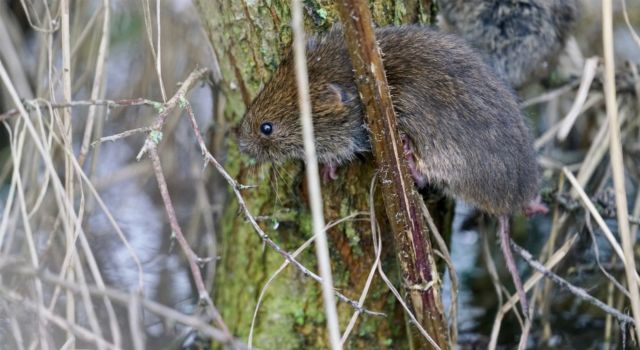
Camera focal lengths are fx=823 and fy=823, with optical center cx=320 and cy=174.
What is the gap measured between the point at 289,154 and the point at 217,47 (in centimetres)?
44

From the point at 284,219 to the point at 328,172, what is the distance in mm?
233

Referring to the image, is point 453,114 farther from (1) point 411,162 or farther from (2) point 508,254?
(2) point 508,254

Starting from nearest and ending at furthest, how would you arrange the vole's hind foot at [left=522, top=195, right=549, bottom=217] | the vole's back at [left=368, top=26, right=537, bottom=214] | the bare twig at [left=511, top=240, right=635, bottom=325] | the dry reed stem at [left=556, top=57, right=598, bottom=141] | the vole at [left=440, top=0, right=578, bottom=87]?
the vole's back at [left=368, top=26, right=537, bottom=214] → the bare twig at [left=511, top=240, right=635, bottom=325] → the vole's hind foot at [left=522, top=195, right=549, bottom=217] → the dry reed stem at [left=556, top=57, right=598, bottom=141] → the vole at [left=440, top=0, right=578, bottom=87]

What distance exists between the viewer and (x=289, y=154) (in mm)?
2242

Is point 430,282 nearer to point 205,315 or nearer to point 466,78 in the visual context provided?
point 466,78

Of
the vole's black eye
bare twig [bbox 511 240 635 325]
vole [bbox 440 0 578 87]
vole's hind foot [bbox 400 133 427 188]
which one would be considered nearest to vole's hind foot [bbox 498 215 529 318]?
bare twig [bbox 511 240 635 325]

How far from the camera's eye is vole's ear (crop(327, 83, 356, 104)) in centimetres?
214

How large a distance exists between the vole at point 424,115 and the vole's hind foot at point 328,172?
51mm

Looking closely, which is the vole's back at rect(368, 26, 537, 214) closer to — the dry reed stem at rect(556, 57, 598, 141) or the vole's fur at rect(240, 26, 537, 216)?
the vole's fur at rect(240, 26, 537, 216)

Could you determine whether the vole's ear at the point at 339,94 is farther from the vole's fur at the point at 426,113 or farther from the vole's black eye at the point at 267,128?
the vole's black eye at the point at 267,128

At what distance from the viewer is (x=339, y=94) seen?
84.4 inches

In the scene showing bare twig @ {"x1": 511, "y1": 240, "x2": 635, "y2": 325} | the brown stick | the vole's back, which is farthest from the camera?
bare twig @ {"x1": 511, "y1": 240, "x2": 635, "y2": 325}

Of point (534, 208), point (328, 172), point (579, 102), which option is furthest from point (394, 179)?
point (579, 102)

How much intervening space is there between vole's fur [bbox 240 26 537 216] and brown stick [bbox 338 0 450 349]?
168 mm
